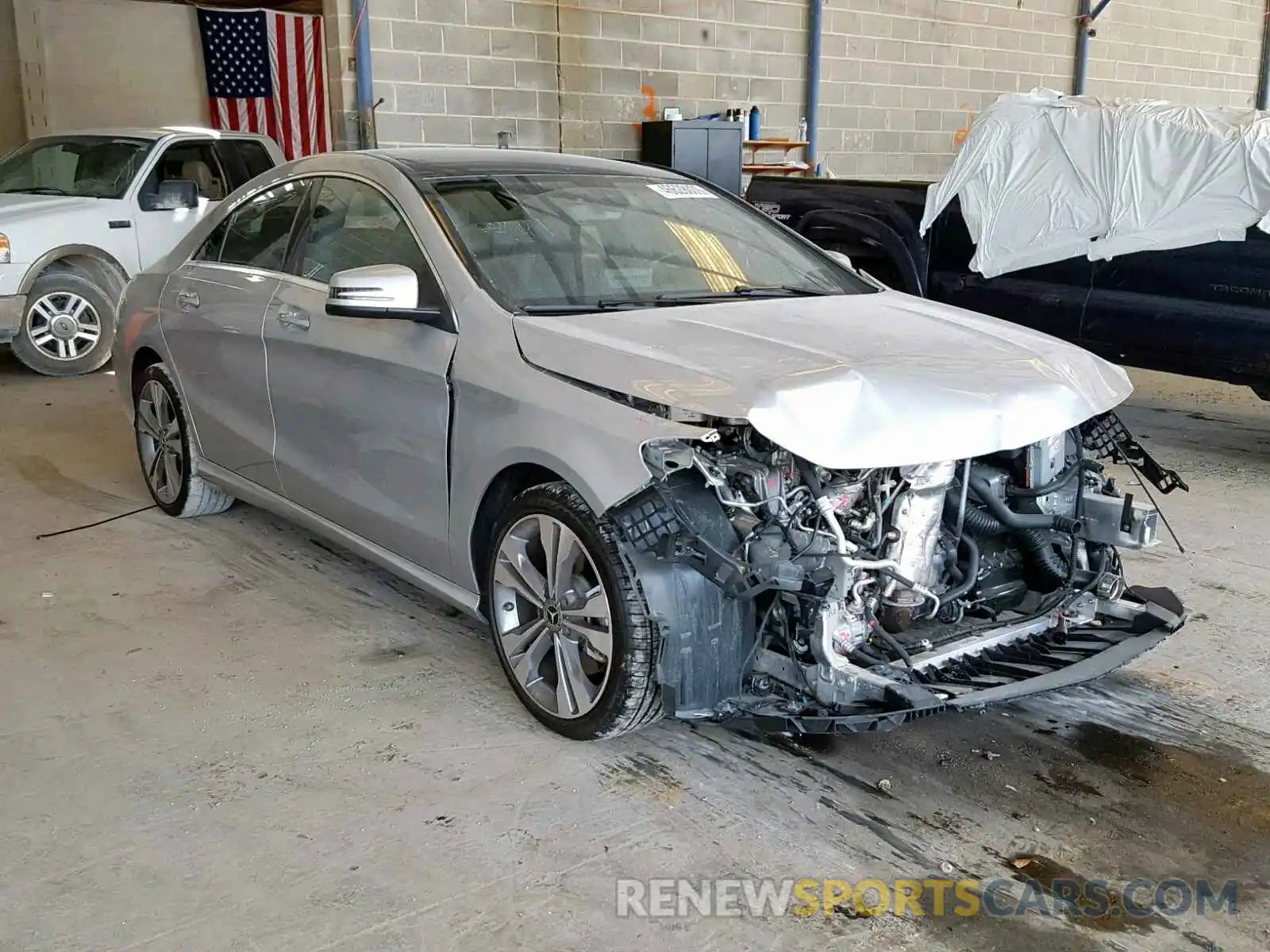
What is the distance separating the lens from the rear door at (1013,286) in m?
6.91

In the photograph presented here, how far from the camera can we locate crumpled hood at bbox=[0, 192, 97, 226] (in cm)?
864

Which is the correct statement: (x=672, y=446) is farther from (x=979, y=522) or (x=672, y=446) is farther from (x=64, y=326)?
(x=64, y=326)

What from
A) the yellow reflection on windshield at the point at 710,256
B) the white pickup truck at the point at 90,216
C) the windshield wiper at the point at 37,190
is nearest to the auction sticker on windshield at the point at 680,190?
the yellow reflection on windshield at the point at 710,256

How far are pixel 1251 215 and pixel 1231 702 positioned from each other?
358 centimetres

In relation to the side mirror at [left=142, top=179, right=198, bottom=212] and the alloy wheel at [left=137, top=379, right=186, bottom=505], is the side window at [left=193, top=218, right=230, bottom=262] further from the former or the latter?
the side mirror at [left=142, top=179, right=198, bottom=212]

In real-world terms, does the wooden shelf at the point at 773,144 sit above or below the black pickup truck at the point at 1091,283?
above

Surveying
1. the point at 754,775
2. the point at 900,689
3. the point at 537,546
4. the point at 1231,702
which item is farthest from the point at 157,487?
the point at 1231,702

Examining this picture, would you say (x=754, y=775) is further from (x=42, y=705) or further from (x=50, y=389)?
(x=50, y=389)

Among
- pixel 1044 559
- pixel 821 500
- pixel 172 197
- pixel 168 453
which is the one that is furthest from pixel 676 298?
pixel 172 197

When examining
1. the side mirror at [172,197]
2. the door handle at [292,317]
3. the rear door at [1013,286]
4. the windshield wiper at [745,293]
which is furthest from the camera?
→ the side mirror at [172,197]

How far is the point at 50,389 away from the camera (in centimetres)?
860

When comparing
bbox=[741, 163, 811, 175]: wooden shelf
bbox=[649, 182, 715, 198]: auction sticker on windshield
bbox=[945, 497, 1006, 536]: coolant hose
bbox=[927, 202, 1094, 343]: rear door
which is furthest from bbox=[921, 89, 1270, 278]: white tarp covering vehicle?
bbox=[741, 163, 811, 175]: wooden shelf

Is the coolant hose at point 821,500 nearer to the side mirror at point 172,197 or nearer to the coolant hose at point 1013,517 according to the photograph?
the coolant hose at point 1013,517

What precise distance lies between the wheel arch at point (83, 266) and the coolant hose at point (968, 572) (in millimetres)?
7432
